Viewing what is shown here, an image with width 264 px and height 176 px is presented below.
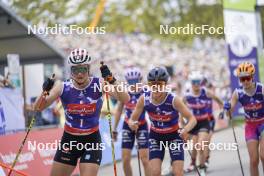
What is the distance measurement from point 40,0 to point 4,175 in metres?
24.5

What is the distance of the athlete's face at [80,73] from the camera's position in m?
9.01

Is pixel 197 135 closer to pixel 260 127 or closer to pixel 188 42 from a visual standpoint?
pixel 260 127

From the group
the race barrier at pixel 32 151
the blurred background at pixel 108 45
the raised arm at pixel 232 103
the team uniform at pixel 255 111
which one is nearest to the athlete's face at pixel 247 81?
the team uniform at pixel 255 111

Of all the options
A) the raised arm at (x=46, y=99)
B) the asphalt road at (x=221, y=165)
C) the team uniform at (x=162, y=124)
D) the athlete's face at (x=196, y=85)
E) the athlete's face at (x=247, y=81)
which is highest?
the athlete's face at (x=196, y=85)

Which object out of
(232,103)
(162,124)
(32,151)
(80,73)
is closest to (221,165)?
(32,151)

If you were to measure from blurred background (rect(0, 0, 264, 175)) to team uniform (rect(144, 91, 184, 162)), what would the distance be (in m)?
1.23

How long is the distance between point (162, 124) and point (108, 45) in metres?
38.5

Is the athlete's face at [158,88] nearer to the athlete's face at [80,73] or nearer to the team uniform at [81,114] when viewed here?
the team uniform at [81,114]

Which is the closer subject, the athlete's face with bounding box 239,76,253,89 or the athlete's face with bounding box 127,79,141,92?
the athlete's face with bounding box 239,76,253,89

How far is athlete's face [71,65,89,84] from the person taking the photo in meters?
9.01

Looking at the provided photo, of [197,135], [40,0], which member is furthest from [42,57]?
[40,0]

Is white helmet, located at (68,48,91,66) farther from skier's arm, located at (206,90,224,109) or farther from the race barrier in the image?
skier's arm, located at (206,90,224,109)

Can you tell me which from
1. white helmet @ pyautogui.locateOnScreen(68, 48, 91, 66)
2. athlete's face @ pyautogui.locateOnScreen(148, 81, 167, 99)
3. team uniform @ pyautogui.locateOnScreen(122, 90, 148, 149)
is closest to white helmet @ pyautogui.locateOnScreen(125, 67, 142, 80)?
team uniform @ pyautogui.locateOnScreen(122, 90, 148, 149)

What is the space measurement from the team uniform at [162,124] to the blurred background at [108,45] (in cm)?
123
